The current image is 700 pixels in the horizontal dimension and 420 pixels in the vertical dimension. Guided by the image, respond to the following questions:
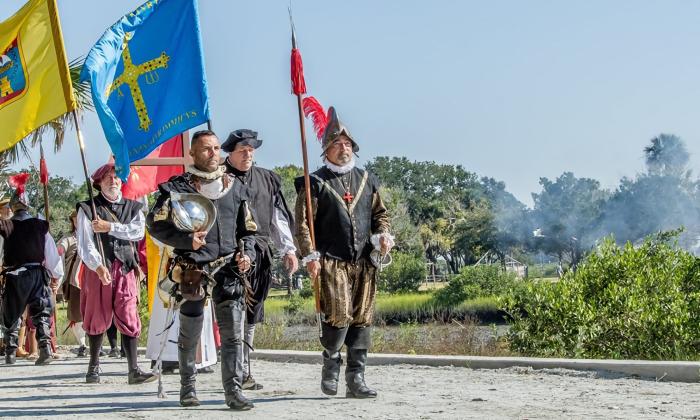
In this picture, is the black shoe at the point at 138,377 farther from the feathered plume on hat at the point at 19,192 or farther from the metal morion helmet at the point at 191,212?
the feathered plume on hat at the point at 19,192

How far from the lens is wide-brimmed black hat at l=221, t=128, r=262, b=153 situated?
822 cm

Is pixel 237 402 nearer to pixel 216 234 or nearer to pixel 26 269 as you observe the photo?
pixel 216 234

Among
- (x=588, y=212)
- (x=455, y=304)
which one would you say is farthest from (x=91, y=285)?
(x=588, y=212)

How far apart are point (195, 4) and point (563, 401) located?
5.04 meters

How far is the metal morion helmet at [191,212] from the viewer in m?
6.96

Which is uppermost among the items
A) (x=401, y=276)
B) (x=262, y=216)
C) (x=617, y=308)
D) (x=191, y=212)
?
(x=401, y=276)

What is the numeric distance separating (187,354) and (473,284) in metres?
31.2

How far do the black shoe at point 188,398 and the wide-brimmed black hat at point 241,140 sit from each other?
1960mm

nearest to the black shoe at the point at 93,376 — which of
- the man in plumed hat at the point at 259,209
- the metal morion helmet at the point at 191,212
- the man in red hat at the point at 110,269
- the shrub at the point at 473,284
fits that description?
the man in red hat at the point at 110,269

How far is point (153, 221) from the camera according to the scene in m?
7.05

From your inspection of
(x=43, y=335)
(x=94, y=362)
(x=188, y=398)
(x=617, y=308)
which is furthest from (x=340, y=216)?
(x=43, y=335)

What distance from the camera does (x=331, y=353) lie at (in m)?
7.61

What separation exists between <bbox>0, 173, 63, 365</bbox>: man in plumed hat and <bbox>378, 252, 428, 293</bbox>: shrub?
3760 cm

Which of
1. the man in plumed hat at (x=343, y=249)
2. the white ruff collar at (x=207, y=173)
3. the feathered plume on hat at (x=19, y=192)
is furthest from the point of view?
the feathered plume on hat at (x=19, y=192)
